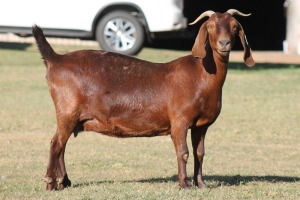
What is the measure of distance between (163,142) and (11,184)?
16.6ft

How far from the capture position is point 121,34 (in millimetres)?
23219

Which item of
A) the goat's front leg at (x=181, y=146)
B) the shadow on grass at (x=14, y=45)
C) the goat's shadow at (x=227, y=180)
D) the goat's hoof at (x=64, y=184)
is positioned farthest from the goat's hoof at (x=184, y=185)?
the shadow on grass at (x=14, y=45)

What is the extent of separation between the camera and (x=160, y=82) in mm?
10406

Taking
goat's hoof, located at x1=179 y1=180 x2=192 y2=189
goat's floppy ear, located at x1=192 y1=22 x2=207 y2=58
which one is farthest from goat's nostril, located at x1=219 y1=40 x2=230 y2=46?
goat's hoof, located at x1=179 y1=180 x2=192 y2=189

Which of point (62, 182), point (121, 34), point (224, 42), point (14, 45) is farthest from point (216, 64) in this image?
point (14, 45)

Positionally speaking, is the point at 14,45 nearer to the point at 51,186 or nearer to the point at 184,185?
the point at 51,186

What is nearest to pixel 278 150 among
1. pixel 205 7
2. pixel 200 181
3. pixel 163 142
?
pixel 163 142

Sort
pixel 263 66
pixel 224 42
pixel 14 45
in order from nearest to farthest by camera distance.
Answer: pixel 224 42, pixel 263 66, pixel 14 45

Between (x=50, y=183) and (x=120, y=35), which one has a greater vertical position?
(x=50, y=183)

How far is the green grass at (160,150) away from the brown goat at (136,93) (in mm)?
567

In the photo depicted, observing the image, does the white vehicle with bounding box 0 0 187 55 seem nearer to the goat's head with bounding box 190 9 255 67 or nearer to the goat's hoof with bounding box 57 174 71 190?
the goat's hoof with bounding box 57 174 71 190

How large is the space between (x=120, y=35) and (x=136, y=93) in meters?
13.0

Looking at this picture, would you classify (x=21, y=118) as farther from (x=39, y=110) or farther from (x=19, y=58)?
(x=19, y=58)

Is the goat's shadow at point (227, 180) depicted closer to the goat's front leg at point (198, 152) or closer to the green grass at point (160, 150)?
the green grass at point (160, 150)
